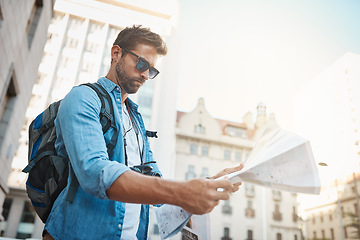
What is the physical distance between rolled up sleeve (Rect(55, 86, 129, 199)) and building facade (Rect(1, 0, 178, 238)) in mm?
26247

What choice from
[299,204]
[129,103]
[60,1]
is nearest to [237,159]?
[299,204]

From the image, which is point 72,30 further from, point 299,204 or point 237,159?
point 299,204

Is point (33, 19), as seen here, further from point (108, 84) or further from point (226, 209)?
point (226, 209)

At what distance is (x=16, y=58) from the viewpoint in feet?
23.5

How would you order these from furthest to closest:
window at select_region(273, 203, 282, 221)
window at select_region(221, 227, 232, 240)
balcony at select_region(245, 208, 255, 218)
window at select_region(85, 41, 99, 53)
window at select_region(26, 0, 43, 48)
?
window at select_region(85, 41, 99, 53)
window at select_region(273, 203, 282, 221)
balcony at select_region(245, 208, 255, 218)
window at select_region(221, 227, 232, 240)
window at select_region(26, 0, 43, 48)

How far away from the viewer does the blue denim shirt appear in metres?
1.05

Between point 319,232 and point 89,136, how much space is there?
47.1 m

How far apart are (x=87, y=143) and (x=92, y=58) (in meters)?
33.2

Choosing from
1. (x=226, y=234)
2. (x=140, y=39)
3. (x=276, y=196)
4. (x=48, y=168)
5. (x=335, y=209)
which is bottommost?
(x=48, y=168)

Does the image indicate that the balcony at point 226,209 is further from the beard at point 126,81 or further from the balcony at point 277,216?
the beard at point 126,81

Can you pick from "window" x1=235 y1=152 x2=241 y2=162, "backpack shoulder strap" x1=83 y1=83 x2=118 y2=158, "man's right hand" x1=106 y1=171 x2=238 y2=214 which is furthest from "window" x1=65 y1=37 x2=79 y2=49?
"man's right hand" x1=106 y1=171 x2=238 y2=214

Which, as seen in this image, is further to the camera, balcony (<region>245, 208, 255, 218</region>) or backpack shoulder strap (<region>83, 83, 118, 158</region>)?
balcony (<region>245, 208, 255, 218</region>)

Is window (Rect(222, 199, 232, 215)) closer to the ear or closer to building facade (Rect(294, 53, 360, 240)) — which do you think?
building facade (Rect(294, 53, 360, 240))

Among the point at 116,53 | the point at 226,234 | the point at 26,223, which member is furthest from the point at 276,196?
the point at 116,53
